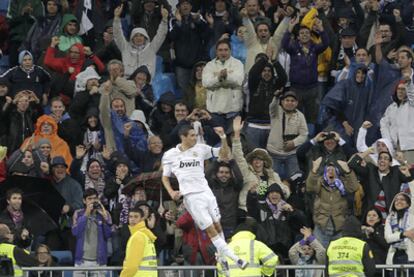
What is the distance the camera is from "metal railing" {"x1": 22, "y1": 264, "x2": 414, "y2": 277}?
26.7 m

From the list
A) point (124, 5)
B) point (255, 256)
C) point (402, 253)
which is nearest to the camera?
point (255, 256)

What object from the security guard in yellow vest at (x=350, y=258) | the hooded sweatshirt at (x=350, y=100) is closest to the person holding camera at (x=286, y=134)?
the hooded sweatshirt at (x=350, y=100)

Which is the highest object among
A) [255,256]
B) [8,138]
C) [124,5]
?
[124,5]

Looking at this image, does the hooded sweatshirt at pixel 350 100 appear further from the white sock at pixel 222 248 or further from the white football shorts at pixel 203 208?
the white sock at pixel 222 248

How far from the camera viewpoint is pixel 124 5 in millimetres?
35812

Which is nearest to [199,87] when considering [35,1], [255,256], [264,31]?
[264,31]

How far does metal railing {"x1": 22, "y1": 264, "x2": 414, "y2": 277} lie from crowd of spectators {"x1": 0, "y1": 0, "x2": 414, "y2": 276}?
0.44m

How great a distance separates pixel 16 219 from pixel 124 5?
788 centimetres

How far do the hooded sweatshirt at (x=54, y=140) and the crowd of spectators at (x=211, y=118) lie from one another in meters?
0.03

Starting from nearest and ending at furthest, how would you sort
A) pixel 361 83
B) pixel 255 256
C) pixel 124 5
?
pixel 255 256, pixel 361 83, pixel 124 5

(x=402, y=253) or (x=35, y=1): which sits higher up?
(x=35, y=1)

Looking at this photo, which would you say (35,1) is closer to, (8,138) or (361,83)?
(8,138)

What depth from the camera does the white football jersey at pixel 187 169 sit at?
27234 millimetres

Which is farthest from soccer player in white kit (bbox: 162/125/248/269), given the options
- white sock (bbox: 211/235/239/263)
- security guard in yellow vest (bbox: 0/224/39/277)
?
security guard in yellow vest (bbox: 0/224/39/277)
